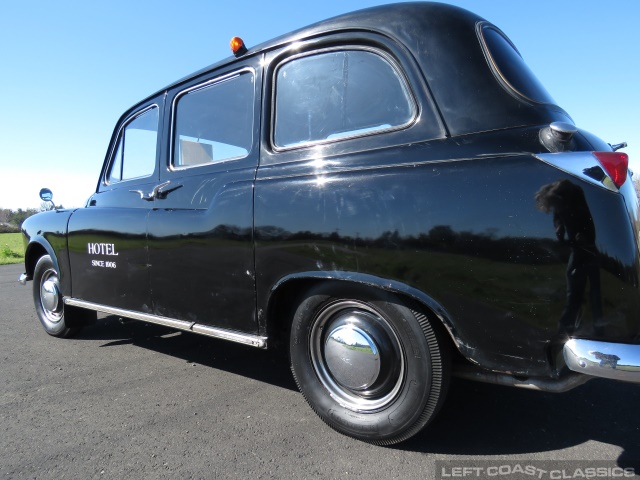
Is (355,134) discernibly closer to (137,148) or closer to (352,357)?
(352,357)

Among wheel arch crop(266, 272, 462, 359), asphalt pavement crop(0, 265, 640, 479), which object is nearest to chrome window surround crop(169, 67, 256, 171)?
wheel arch crop(266, 272, 462, 359)

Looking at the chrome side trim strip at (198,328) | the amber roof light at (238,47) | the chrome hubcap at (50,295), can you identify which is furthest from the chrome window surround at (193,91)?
the chrome hubcap at (50,295)

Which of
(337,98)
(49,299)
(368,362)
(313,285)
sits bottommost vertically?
(49,299)

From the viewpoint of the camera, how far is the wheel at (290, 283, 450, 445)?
199cm

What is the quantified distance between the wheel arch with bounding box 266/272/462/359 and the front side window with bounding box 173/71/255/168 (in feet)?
3.02

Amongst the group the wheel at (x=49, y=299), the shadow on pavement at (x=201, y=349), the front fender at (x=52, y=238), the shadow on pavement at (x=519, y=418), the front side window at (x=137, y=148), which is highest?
the front side window at (x=137, y=148)

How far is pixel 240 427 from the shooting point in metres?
2.40

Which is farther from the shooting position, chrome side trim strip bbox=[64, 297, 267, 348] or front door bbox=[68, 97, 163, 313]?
front door bbox=[68, 97, 163, 313]

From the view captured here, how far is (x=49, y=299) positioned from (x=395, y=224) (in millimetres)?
4060

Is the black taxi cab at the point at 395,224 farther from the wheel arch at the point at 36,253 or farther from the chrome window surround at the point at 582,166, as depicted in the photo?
the wheel arch at the point at 36,253

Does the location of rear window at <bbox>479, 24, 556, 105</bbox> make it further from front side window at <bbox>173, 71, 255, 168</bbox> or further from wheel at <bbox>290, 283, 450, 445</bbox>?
front side window at <bbox>173, 71, 255, 168</bbox>

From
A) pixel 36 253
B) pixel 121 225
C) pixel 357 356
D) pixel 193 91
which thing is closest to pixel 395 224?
pixel 357 356

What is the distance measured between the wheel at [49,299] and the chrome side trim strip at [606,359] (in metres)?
4.32

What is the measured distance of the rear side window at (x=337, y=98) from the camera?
220cm
